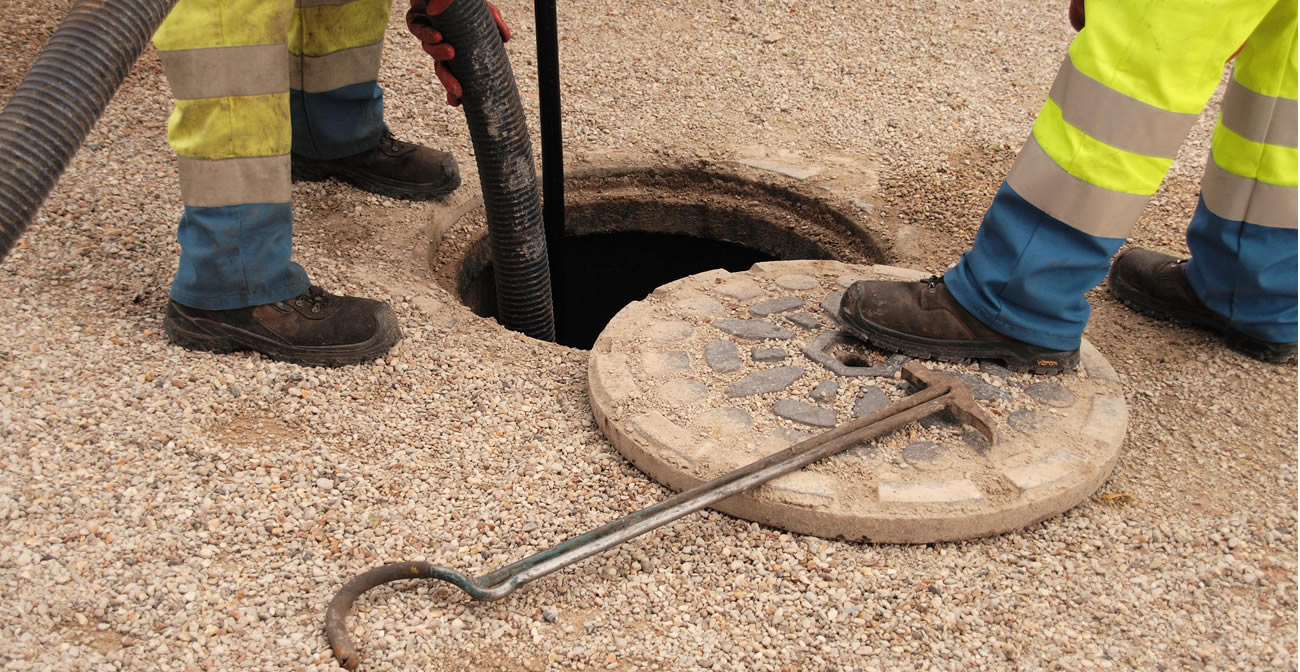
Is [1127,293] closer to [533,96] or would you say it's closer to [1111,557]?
[1111,557]

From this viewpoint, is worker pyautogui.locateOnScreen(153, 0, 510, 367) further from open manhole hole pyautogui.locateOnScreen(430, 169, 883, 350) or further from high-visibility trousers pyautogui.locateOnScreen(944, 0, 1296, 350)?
high-visibility trousers pyautogui.locateOnScreen(944, 0, 1296, 350)

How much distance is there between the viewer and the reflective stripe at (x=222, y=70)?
2.18 m

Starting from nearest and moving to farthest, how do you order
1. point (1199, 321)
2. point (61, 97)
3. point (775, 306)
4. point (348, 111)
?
1. point (61, 97)
2. point (775, 306)
3. point (1199, 321)
4. point (348, 111)

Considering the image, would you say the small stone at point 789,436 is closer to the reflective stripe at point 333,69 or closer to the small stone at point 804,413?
the small stone at point 804,413

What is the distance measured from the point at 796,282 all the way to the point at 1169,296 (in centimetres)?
103

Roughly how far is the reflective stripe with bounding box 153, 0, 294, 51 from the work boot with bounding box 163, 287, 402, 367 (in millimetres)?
630

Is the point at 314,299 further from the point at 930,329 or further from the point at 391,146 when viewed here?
the point at 930,329

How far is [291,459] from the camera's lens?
2158 millimetres

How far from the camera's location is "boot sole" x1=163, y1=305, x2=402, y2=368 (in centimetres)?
245

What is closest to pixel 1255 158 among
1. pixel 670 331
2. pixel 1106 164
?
pixel 1106 164

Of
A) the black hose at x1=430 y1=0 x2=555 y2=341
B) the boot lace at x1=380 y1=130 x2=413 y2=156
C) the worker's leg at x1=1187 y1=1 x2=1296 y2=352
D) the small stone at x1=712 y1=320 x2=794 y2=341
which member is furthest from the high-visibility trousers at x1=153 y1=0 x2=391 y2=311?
the worker's leg at x1=1187 y1=1 x2=1296 y2=352

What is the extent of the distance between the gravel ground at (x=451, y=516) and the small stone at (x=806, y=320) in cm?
58

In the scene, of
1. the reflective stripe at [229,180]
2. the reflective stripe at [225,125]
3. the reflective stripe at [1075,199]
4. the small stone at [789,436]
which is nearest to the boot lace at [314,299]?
the reflective stripe at [229,180]

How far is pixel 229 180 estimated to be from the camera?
2.31 m
